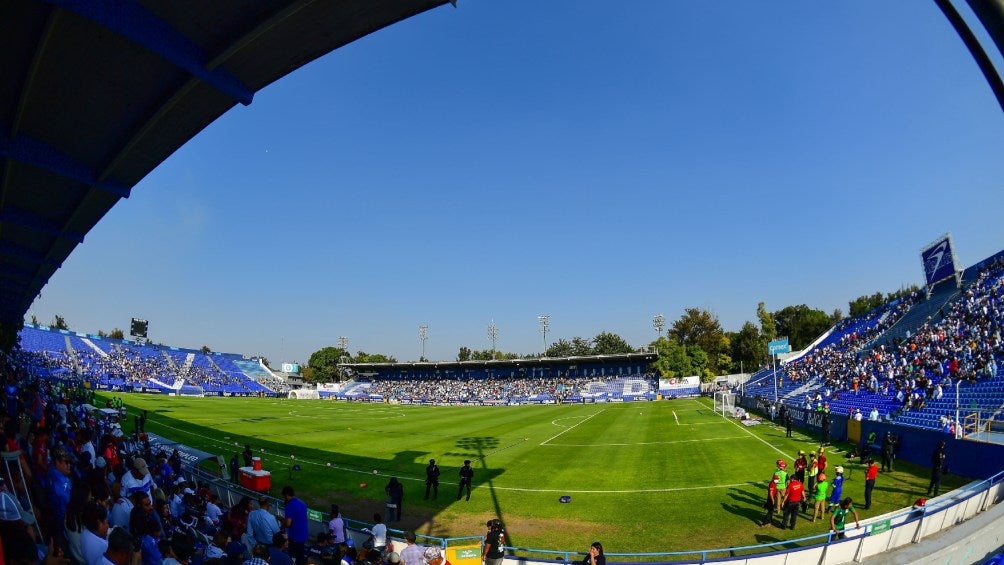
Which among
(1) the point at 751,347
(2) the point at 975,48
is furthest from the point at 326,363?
(2) the point at 975,48

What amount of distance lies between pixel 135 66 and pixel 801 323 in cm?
11167

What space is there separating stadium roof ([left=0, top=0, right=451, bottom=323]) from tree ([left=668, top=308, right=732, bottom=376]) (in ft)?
334

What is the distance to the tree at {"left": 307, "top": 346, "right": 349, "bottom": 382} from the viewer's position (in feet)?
439

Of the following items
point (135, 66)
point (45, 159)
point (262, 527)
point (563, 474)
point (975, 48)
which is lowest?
point (563, 474)

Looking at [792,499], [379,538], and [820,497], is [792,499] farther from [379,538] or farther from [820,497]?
[379,538]

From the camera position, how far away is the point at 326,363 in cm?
13688

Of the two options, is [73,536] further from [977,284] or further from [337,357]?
[337,357]

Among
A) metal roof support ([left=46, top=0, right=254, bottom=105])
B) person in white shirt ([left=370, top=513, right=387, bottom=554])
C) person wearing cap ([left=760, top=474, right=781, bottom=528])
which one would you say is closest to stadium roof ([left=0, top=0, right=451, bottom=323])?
metal roof support ([left=46, top=0, right=254, bottom=105])

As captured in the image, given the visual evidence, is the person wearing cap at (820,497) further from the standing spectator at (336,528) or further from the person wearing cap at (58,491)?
the person wearing cap at (58,491)

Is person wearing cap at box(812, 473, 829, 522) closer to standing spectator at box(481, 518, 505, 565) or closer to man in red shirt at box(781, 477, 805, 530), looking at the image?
man in red shirt at box(781, 477, 805, 530)

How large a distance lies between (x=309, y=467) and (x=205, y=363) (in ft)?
273

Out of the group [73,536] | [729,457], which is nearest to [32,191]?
[73,536]

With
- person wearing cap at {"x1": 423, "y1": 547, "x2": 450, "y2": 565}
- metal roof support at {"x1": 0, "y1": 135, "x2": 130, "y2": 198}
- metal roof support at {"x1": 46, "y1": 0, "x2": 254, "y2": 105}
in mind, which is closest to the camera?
metal roof support at {"x1": 46, "y1": 0, "x2": 254, "y2": 105}

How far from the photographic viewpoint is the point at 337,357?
454 feet
